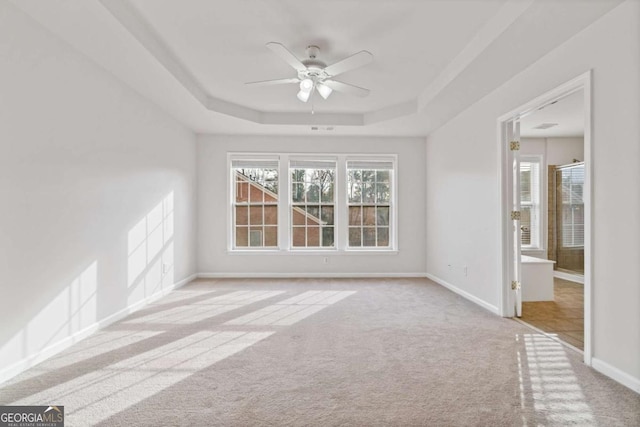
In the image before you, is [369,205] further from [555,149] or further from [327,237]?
[555,149]

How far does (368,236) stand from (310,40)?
3.88 m

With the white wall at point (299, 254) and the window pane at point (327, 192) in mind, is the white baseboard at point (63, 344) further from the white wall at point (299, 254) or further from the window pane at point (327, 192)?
the window pane at point (327, 192)

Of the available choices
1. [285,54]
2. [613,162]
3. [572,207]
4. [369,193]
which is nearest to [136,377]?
[285,54]

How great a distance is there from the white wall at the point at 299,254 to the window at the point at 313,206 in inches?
12.2

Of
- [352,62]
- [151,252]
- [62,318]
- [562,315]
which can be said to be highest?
[352,62]

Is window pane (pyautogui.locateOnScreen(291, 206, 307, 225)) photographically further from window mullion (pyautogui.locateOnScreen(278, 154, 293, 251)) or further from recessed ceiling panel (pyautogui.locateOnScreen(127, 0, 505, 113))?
recessed ceiling panel (pyautogui.locateOnScreen(127, 0, 505, 113))

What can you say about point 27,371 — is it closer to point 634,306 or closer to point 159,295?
point 159,295

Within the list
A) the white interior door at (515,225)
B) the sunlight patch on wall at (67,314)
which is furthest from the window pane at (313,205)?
the sunlight patch on wall at (67,314)

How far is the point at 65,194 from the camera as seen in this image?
9.39 ft

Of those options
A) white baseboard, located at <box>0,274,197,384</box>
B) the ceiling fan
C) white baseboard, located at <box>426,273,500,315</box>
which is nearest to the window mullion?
white baseboard, located at <box>0,274,197,384</box>

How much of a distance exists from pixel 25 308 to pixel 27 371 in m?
0.45

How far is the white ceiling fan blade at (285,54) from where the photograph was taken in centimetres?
273

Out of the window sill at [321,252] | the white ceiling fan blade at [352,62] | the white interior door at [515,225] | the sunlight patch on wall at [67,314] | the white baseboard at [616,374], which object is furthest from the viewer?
the window sill at [321,252]

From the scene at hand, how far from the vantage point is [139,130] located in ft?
13.3
